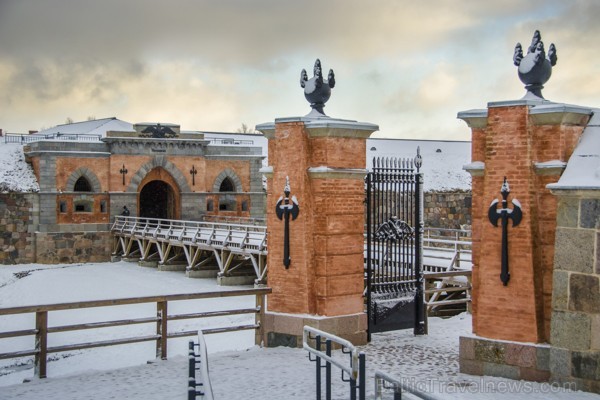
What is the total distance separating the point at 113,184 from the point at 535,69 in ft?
90.6

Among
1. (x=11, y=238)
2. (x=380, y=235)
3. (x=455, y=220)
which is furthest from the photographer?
(x=455, y=220)

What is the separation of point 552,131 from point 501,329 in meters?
2.33

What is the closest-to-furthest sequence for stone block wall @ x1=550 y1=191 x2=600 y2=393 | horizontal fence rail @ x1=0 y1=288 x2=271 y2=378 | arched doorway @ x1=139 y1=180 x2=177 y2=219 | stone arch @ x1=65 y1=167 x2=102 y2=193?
stone block wall @ x1=550 y1=191 x2=600 y2=393 → horizontal fence rail @ x1=0 y1=288 x2=271 y2=378 → stone arch @ x1=65 y1=167 x2=102 y2=193 → arched doorway @ x1=139 y1=180 x2=177 y2=219

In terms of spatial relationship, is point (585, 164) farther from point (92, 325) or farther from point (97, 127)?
point (97, 127)

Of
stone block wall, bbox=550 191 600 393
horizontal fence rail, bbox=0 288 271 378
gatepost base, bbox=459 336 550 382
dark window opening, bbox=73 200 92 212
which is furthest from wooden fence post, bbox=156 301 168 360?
dark window opening, bbox=73 200 92 212

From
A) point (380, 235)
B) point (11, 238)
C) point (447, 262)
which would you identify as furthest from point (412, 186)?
point (11, 238)

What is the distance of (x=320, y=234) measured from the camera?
10.4m

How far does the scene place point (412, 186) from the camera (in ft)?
39.2

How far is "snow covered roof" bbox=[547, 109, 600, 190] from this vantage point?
26.0 ft

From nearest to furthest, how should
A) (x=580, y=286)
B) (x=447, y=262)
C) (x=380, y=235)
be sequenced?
(x=580, y=286) < (x=380, y=235) < (x=447, y=262)

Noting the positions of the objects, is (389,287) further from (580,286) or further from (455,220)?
(455,220)

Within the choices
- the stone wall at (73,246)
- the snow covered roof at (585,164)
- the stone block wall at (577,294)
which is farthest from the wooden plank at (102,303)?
the stone wall at (73,246)

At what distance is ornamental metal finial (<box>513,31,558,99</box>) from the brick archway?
27.5 metres

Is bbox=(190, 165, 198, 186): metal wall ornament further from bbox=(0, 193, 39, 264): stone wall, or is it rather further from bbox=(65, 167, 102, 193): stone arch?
bbox=(0, 193, 39, 264): stone wall
